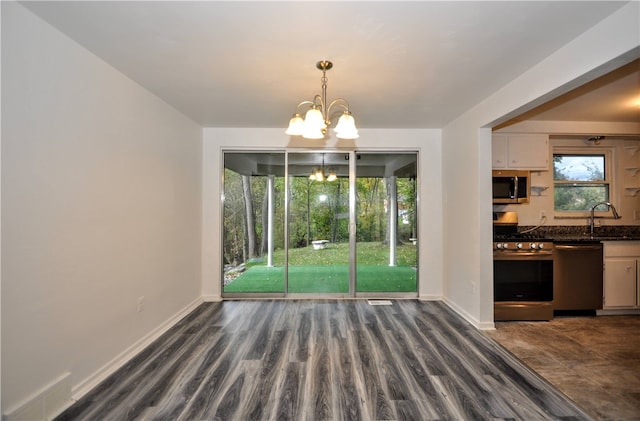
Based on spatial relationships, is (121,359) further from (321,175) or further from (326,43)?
(321,175)

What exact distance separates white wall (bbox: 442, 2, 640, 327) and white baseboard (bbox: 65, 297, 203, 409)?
344 cm

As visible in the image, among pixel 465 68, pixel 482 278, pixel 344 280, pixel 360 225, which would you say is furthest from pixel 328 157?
pixel 482 278

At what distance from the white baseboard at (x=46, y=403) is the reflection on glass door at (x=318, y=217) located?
268 cm

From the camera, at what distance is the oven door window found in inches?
131

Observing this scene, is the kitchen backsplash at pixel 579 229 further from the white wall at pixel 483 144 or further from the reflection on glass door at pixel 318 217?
the reflection on glass door at pixel 318 217

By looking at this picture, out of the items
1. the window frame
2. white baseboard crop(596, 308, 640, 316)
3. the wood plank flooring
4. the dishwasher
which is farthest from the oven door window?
the window frame

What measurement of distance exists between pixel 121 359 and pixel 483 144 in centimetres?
411

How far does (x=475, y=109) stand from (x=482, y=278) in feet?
6.25

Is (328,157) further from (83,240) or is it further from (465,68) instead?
(83,240)

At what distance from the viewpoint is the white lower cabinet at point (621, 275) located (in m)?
3.40

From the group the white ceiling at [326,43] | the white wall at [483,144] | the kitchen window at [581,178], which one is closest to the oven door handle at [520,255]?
the white wall at [483,144]

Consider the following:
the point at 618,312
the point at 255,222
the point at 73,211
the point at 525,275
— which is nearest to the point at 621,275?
the point at 618,312

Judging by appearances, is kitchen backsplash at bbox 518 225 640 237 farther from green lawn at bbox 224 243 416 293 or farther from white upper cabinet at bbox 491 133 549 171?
green lawn at bbox 224 243 416 293

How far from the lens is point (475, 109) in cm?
319
